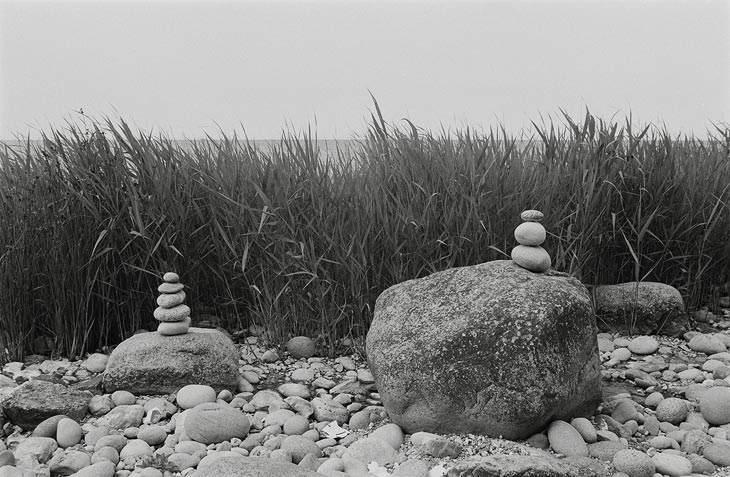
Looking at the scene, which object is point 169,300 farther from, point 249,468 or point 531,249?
point 531,249

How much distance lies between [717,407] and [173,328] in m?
2.69

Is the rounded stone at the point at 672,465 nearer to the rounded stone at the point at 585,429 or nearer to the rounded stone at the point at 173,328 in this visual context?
the rounded stone at the point at 585,429

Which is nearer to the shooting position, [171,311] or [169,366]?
[169,366]

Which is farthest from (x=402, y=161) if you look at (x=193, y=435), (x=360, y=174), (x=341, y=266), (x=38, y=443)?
(x=38, y=443)

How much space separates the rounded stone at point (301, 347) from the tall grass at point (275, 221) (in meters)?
0.10

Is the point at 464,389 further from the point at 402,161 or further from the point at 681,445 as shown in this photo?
the point at 402,161

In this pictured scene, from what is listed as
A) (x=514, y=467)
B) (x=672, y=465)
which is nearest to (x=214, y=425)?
(x=514, y=467)

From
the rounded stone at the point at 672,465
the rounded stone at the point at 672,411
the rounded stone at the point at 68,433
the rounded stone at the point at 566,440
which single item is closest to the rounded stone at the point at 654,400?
the rounded stone at the point at 672,411

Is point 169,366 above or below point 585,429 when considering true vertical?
above

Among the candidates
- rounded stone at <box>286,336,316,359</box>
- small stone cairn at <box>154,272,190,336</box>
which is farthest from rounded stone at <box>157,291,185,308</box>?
rounded stone at <box>286,336,316,359</box>

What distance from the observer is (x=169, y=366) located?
3701 millimetres

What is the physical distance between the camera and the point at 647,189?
480 cm

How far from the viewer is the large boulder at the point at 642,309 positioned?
457 centimetres

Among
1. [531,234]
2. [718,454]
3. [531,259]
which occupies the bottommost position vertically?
[718,454]
